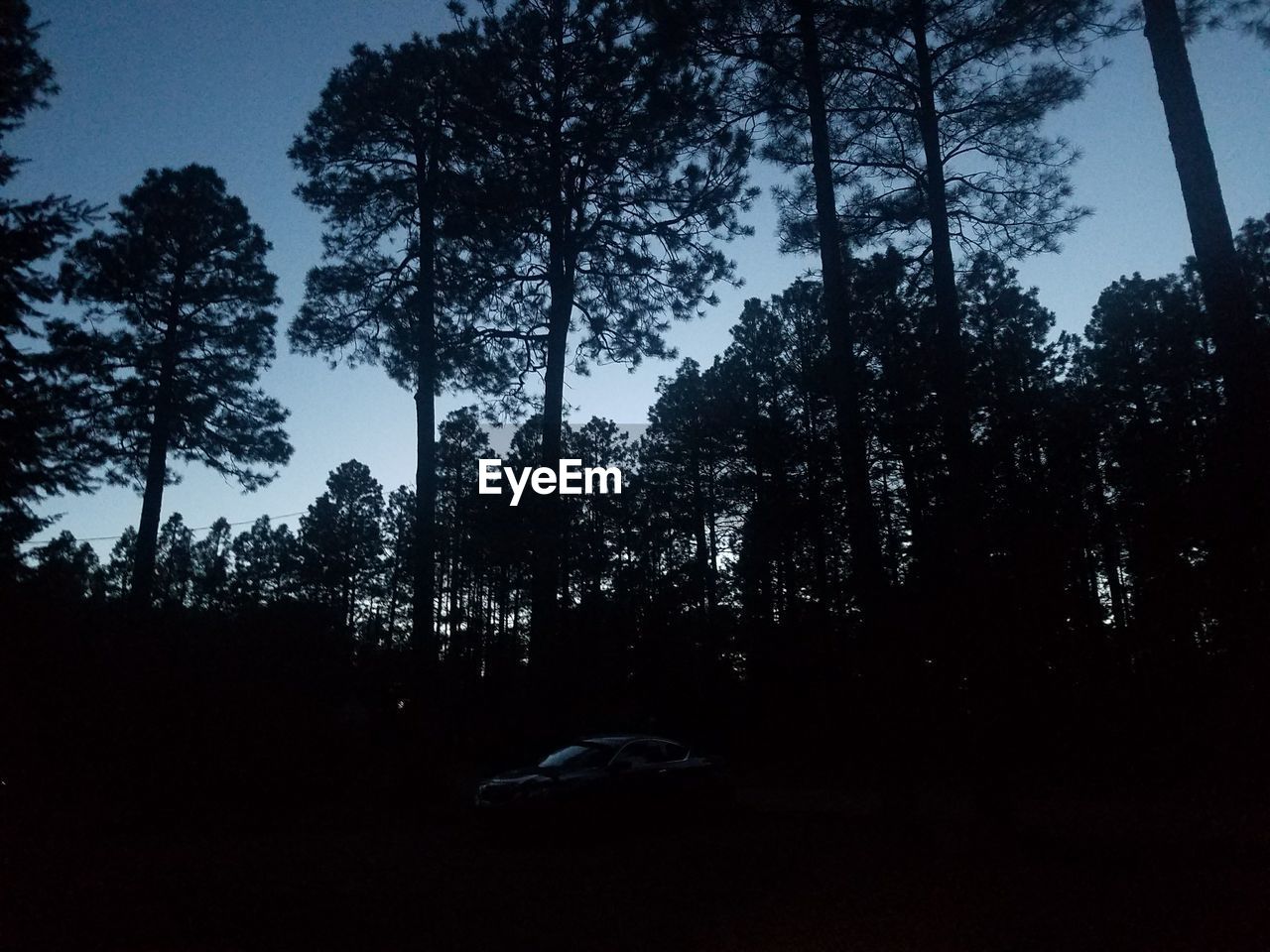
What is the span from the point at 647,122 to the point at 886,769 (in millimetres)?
15176

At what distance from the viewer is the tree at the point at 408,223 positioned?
23.1 meters

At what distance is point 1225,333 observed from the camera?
10.0 metres

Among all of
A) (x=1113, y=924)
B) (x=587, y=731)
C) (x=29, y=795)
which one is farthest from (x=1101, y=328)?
(x=29, y=795)

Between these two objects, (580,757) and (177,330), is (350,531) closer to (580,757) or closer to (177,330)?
(177,330)

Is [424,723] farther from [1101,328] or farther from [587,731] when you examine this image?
[1101,328]

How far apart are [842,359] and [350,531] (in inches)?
1729

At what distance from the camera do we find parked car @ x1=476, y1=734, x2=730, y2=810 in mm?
14070

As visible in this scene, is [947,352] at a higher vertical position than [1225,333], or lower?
higher

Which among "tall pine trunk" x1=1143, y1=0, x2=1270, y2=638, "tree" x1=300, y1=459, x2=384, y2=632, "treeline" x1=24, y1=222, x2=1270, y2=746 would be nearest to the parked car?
"treeline" x1=24, y1=222, x2=1270, y2=746

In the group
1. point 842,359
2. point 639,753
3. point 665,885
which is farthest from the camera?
point 639,753

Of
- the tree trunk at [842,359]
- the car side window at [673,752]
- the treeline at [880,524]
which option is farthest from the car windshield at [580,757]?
the tree trunk at [842,359]

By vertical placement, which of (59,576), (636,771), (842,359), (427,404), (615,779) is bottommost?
(615,779)

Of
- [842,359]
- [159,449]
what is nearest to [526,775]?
[842,359]

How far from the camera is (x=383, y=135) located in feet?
77.7
